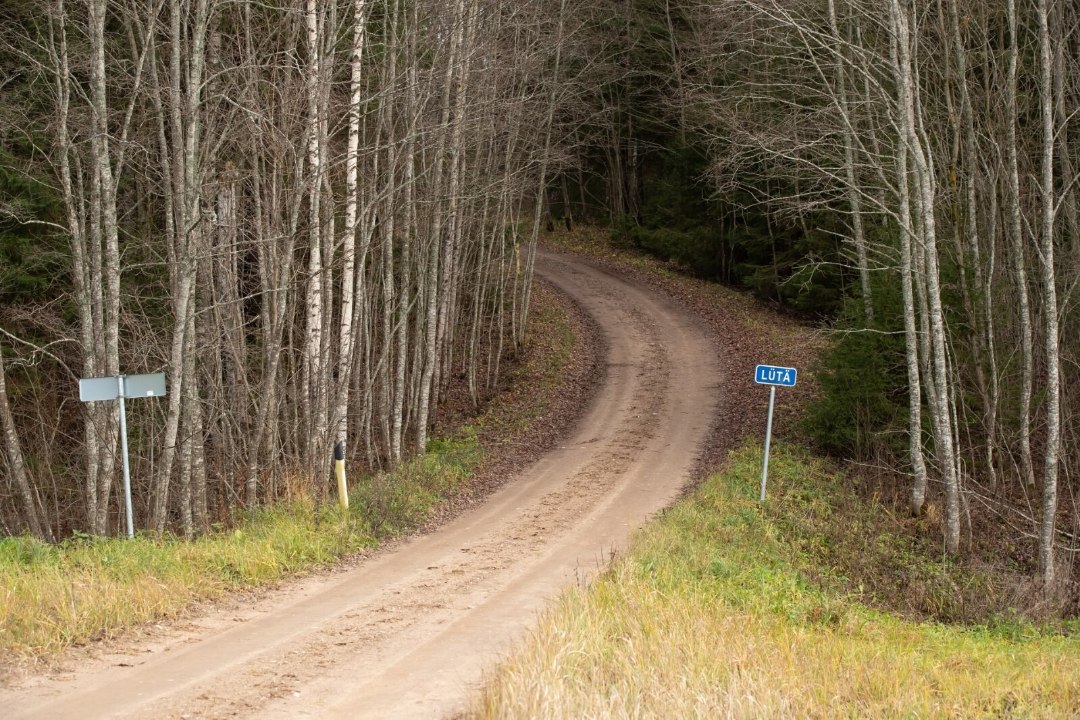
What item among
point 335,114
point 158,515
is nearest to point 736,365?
point 335,114

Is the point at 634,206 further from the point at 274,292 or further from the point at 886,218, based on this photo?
the point at 274,292

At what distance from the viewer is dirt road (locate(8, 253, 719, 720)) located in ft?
20.5

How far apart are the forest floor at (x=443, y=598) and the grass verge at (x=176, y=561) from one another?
306 mm

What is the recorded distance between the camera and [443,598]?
9.27 metres

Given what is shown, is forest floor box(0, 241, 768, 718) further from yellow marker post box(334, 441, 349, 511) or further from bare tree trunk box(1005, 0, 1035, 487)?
bare tree trunk box(1005, 0, 1035, 487)

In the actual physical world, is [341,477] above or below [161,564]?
above

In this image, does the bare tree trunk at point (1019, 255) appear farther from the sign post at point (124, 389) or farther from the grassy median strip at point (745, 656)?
the sign post at point (124, 389)

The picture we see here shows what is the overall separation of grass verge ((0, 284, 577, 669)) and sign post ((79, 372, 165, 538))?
A: 613mm

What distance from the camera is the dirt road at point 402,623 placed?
623cm

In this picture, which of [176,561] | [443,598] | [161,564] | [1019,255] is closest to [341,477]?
[176,561]

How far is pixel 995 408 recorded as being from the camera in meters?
16.5

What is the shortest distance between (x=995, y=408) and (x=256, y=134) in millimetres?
13586

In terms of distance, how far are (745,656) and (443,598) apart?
353 cm

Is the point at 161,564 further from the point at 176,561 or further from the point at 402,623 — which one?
the point at 402,623
